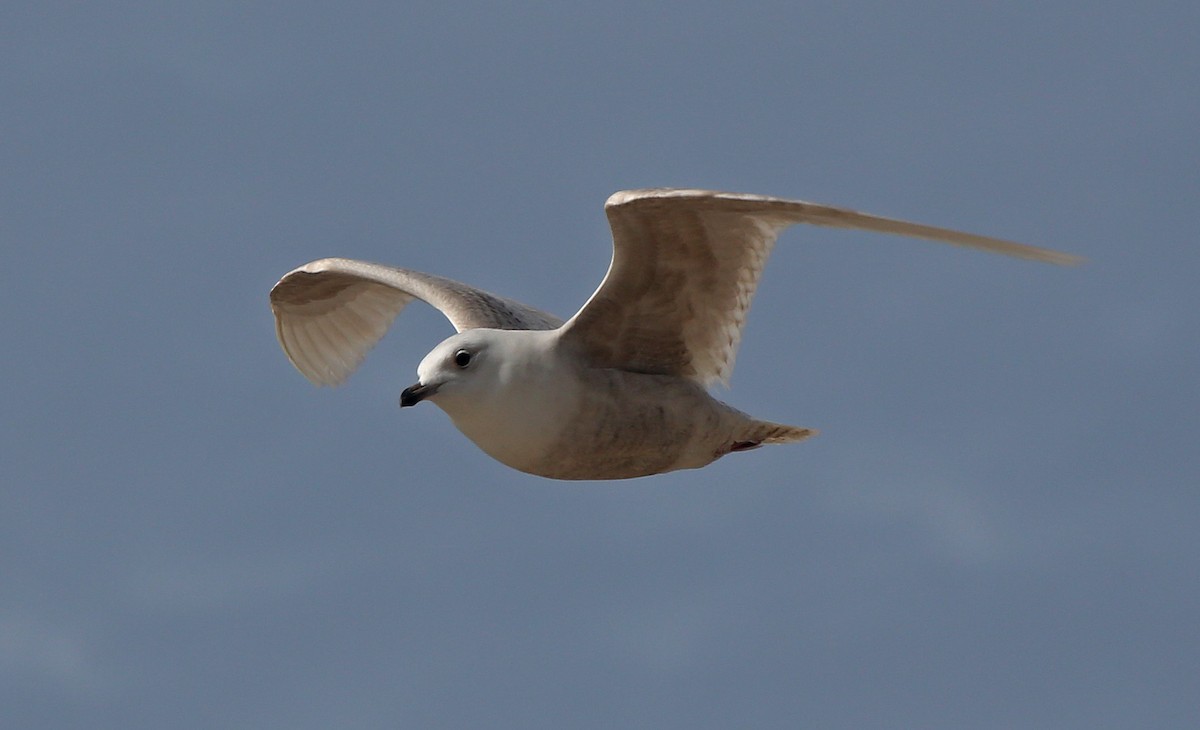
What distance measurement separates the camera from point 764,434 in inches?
468

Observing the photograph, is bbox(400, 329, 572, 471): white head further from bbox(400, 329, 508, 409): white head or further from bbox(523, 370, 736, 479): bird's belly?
bbox(523, 370, 736, 479): bird's belly

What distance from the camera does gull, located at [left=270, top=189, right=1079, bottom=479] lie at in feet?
34.4

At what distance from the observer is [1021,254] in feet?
30.0

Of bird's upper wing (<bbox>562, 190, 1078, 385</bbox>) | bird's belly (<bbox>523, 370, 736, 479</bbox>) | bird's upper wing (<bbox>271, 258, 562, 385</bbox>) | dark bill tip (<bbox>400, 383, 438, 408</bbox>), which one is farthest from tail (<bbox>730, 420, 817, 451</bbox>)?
bird's upper wing (<bbox>271, 258, 562, 385</bbox>)

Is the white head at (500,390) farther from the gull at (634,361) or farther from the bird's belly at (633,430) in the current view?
the bird's belly at (633,430)

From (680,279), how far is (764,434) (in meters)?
1.56

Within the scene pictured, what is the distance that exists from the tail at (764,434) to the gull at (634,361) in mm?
17

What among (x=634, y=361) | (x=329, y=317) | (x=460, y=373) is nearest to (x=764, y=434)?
(x=634, y=361)

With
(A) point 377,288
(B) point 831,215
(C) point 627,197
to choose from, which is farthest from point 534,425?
(A) point 377,288

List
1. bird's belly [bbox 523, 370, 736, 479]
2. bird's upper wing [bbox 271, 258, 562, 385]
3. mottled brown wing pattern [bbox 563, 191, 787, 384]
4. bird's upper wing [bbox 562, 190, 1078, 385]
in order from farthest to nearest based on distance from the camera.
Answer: bird's upper wing [bbox 271, 258, 562, 385] → bird's belly [bbox 523, 370, 736, 479] → mottled brown wing pattern [bbox 563, 191, 787, 384] → bird's upper wing [bbox 562, 190, 1078, 385]

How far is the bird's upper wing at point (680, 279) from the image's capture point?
33.1ft

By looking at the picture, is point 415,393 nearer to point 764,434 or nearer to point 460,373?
point 460,373

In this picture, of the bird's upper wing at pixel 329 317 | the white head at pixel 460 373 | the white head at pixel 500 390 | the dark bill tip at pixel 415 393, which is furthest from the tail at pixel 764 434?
the bird's upper wing at pixel 329 317

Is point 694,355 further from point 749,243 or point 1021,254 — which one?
point 1021,254
